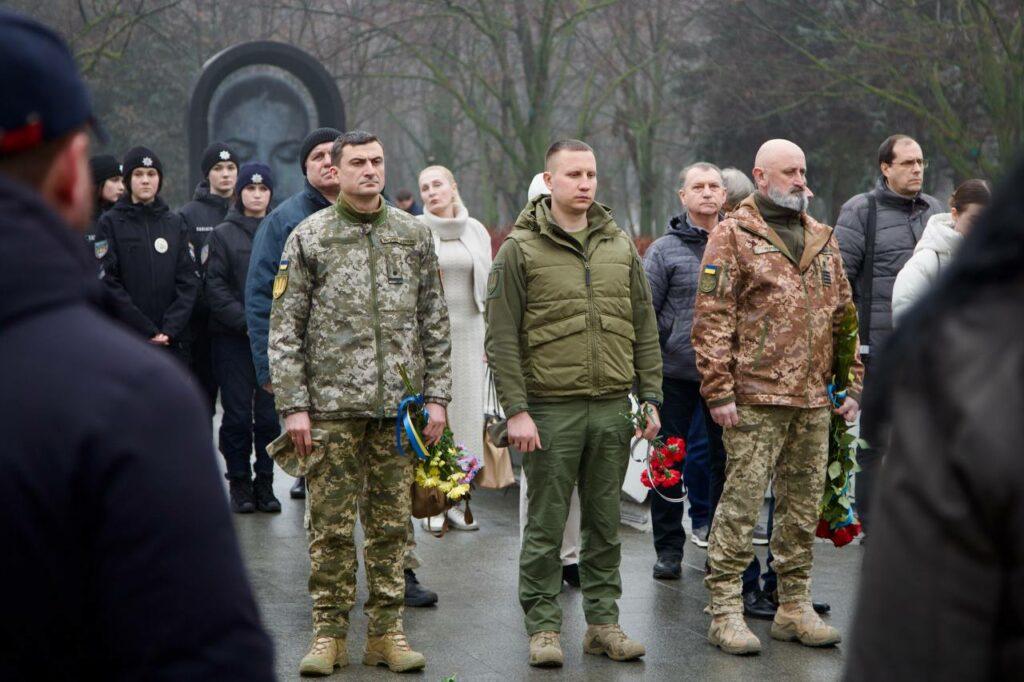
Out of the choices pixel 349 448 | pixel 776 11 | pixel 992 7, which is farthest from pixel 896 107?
pixel 349 448

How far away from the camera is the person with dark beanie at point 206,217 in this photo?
9.92m

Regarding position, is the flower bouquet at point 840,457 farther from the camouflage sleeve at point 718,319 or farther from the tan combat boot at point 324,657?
the tan combat boot at point 324,657

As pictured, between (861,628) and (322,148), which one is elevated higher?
(322,148)

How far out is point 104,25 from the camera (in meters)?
22.0

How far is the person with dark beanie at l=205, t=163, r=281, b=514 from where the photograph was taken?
9.55 metres

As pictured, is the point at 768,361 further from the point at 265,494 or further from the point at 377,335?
the point at 265,494

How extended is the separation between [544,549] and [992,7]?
562 inches

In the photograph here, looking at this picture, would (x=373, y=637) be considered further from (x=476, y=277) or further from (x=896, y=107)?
(x=896, y=107)

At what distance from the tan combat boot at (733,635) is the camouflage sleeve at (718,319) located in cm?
96

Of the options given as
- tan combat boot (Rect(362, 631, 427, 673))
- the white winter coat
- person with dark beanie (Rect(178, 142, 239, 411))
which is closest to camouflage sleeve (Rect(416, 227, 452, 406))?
tan combat boot (Rect(362, 631, 427, 673))

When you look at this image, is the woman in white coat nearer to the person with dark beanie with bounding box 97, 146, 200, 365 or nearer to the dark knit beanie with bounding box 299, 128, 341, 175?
the dark knit beanie with bounding box 299, 128, 341, 175

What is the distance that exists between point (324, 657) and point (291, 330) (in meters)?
1.33

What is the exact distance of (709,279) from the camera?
21.5ft

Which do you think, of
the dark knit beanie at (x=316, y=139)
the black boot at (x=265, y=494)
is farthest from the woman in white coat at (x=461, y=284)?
the black boot at (x=265, y=494)
